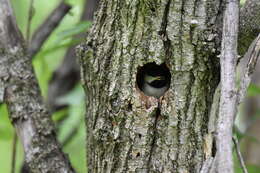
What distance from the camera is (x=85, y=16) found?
3.50 metres

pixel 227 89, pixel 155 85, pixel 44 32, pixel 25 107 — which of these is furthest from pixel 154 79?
pixel 44 32

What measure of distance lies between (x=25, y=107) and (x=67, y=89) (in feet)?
5.56

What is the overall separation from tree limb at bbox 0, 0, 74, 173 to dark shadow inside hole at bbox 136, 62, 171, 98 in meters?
0.47

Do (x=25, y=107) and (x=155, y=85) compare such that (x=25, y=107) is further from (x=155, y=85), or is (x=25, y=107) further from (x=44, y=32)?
(x=44, y=32)

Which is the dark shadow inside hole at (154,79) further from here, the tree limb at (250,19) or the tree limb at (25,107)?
the tree limb at (25,107)

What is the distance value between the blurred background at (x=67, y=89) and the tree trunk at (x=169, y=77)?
1.67 ft

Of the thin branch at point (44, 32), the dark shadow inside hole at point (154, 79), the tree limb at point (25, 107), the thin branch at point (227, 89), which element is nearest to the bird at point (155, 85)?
the dark shadow inside hole at point (154, 79)

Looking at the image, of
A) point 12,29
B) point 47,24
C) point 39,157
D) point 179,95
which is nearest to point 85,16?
point 47,24

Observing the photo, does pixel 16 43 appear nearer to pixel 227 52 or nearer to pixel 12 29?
pixel 12 29

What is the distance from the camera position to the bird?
1683 millimetres

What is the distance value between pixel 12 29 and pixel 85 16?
5.18 feet

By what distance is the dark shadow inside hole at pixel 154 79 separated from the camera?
5.40 feet

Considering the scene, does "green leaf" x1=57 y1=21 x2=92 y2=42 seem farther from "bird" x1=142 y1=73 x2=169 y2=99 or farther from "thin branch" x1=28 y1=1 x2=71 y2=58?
"bird" x1=142 y1=73 x2=169 y2=99

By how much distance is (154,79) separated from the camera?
169 centimetres
